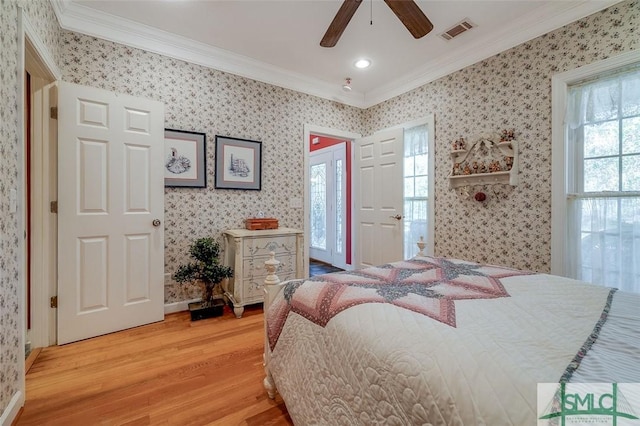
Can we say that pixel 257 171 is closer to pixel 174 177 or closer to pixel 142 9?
pixel 174 177

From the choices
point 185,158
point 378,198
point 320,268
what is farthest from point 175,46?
point 320,268

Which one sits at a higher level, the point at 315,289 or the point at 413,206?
the point at 413,206

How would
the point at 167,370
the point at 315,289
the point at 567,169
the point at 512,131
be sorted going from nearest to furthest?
1. the point at 315,289
2. the point at 167,370
3. the point at 567,169
4. the point at 512,131

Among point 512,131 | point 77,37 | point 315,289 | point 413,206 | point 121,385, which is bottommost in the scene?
point 121,385

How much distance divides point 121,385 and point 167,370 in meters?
0.25

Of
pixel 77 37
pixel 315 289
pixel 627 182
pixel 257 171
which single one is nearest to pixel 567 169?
pixel 627 182

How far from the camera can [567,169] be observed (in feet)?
7.77

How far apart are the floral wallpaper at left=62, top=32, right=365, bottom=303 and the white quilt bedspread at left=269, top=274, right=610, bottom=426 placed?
2025 millimetres

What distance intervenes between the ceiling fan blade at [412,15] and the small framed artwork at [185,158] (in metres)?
2.12

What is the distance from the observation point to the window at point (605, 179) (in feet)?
6.80

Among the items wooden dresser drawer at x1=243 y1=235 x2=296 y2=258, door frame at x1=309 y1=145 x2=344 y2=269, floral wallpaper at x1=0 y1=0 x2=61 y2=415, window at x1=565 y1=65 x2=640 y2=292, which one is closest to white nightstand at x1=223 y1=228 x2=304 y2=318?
wooden dresser drawer at x1=243 y1=235 x2=296 y2=258

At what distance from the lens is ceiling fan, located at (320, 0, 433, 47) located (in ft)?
5.70

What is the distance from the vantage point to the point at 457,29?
267cm

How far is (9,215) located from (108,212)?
970mm
